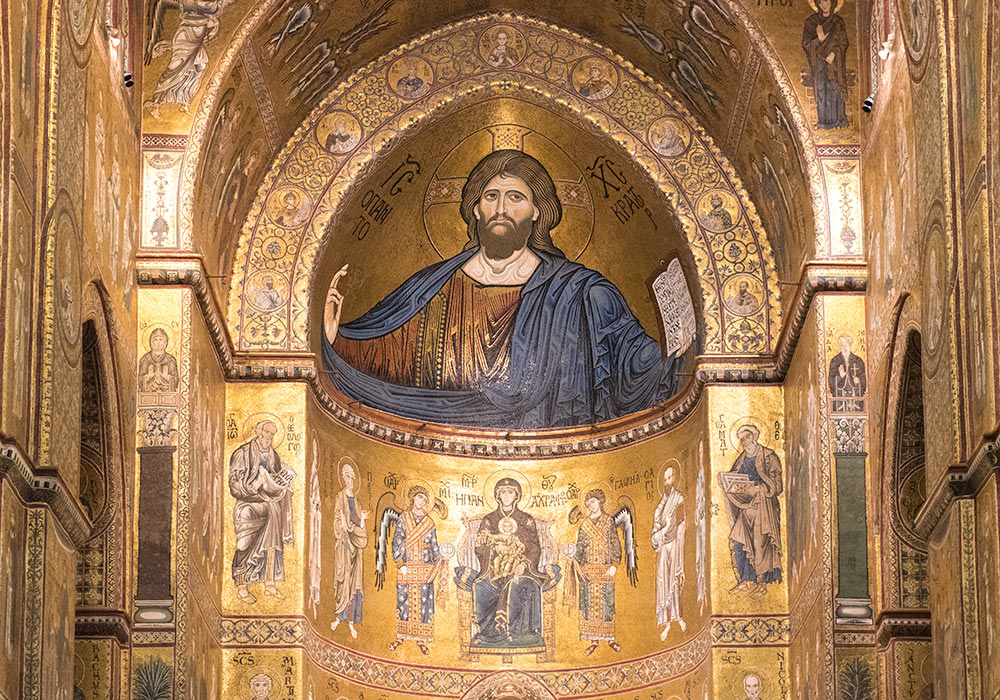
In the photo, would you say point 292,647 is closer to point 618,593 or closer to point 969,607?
point 618,593

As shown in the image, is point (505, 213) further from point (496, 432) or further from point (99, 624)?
point (99, 624)

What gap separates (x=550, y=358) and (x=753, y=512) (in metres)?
4.19

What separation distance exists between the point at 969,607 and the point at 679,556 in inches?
376

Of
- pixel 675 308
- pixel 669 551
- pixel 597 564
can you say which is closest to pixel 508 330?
pixel 675 308

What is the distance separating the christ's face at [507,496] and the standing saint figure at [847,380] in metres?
6.13

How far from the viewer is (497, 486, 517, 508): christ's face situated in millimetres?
26656

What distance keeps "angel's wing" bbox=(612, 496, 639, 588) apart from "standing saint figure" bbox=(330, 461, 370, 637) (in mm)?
3137

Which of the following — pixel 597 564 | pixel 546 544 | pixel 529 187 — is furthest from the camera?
pixel 529 187

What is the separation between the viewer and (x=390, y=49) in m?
25.2

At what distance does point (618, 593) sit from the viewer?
26016 millimetres

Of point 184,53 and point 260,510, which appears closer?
point 184,53

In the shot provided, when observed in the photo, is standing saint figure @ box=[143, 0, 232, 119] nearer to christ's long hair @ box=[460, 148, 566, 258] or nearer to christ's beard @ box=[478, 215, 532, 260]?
christ's long hair @ box=[460, 148, 566, 258]

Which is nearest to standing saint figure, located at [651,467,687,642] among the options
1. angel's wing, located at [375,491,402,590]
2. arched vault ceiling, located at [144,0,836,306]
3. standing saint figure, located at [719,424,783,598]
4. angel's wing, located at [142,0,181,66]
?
standing saint figure, located at [719,424,783,598]

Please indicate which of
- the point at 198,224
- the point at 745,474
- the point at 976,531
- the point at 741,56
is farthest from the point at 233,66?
the point at 976,531
